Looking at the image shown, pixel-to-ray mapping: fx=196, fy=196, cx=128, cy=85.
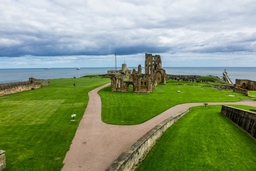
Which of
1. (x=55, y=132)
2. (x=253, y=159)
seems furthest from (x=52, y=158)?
(x=253, y=159)

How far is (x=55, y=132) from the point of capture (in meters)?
17.4

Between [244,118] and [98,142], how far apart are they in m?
12.5

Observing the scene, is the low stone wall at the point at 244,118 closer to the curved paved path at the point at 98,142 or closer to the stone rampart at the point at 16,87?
the curved paved path at the point at 98,142

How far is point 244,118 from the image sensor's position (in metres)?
16.8

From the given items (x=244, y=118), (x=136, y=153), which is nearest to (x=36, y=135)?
(x=136, y=153)

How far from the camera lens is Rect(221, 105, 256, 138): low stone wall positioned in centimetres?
1529

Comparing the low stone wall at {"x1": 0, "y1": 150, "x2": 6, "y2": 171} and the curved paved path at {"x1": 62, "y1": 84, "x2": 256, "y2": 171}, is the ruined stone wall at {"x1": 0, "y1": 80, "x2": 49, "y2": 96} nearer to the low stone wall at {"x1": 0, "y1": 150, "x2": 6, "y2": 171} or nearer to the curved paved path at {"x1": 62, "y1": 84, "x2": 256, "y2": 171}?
the curved paved path at {"x1": 62, "y1": 84, "x2": 256, "y2": 171}

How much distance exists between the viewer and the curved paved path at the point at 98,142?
12.0 metres

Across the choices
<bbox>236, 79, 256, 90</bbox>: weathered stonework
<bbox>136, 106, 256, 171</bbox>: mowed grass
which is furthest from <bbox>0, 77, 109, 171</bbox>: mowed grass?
<bbox>236, 79, 256, 90</bbox>: weathered stonework

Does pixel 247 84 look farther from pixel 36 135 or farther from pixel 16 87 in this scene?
pixel 16 87

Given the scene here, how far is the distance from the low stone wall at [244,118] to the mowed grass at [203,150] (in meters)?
0.47

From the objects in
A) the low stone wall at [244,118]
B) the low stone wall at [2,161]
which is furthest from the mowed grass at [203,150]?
the low stone wall at [2,161]

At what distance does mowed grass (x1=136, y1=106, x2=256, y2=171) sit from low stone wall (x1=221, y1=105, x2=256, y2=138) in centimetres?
47

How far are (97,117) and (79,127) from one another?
3.77 meters
